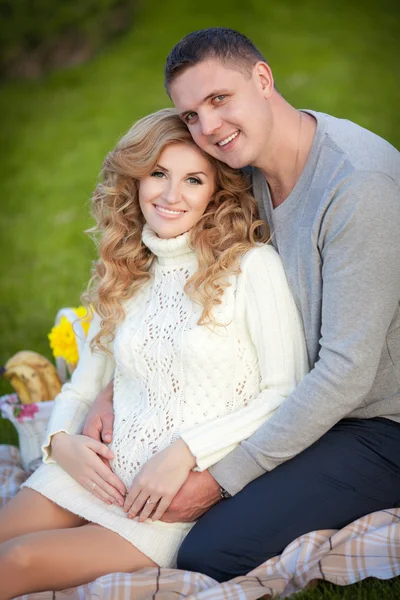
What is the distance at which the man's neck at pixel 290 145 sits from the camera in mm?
3062

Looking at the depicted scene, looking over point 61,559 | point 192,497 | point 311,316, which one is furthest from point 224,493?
point 311,316

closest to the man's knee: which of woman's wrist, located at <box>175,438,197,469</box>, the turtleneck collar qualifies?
woman's wrist, located at <box>175,438,197,469</box>

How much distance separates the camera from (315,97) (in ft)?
27.8

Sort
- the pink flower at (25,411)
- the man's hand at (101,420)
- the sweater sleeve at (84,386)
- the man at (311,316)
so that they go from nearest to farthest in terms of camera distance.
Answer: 1. the man at (311,316)
2. the man's hand at (101,420)
3. the sweater sleeve at (84,386)
4. the pink flower at (25,411)

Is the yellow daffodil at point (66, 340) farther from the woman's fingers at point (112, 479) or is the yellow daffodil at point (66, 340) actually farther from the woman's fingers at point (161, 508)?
the woman's fingers at point (161, 508)

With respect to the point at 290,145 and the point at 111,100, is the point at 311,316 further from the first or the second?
the point at 111,100

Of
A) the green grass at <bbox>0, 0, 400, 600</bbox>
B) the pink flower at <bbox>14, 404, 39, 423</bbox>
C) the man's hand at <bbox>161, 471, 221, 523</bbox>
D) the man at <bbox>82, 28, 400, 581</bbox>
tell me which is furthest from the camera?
the green grass at <bbox>0, 0, 400, 600</bbox>

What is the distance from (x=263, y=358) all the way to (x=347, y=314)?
1.20 ft

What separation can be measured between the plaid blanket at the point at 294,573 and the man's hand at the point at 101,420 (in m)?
0.61

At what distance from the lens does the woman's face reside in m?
3.14

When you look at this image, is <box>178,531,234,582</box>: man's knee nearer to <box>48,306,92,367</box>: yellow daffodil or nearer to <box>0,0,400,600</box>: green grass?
<box>48,306,92,367</box>: yellow daffodil

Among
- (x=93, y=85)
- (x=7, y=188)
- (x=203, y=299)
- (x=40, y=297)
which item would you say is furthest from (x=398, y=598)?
(x=93, y=85)

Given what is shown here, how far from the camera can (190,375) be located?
300cm

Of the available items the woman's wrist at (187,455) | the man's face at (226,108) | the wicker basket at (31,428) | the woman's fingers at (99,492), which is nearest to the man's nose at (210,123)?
the man's face at (226,108)
